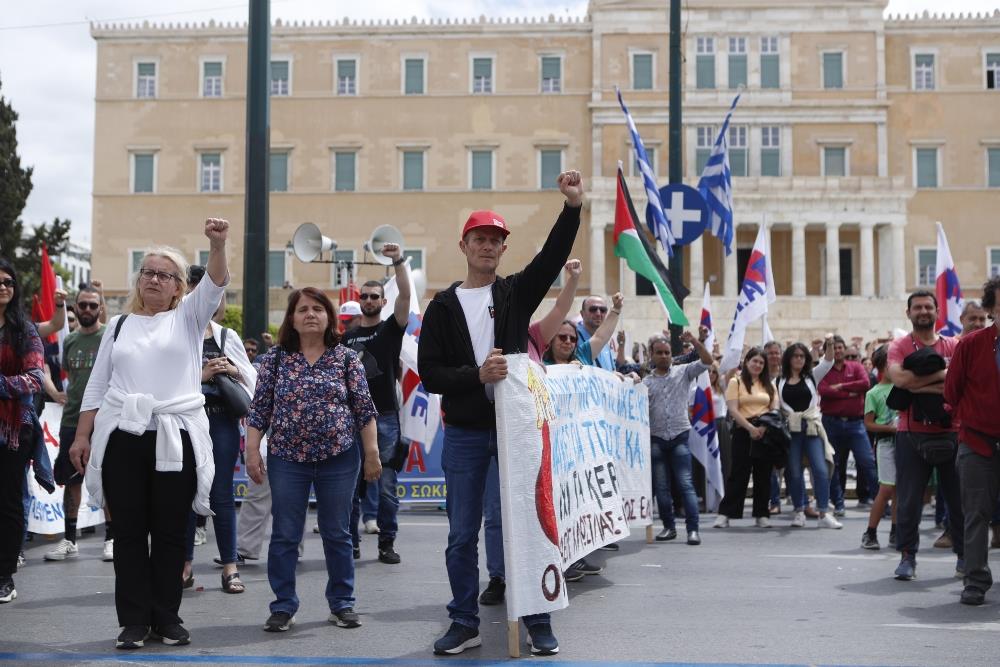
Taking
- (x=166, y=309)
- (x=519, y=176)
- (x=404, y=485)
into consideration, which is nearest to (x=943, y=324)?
(x=404, y=485)

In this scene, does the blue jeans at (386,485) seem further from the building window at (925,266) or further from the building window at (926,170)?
the building window at (926,170)

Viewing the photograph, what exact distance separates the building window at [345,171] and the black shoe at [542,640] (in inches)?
A: 1828

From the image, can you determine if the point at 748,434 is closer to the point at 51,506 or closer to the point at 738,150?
the point at 51,506

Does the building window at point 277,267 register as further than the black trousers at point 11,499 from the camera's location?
Yes

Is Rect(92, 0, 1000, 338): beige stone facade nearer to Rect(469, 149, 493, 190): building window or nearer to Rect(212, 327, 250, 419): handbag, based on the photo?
Rect(469, 149, 493, 190): building window

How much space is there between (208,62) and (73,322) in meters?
39.9

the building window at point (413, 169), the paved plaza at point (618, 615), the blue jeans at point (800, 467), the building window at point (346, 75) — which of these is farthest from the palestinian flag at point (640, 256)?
the building window at point (346, 75)

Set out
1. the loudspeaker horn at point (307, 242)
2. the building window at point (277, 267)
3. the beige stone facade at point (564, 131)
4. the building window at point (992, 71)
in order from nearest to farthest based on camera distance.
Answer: the loudspeaker horn at point (307, 242)
the building window at point (277, 267)
the beige stone facade at point (564, 131)
the building window at point (992, 71)

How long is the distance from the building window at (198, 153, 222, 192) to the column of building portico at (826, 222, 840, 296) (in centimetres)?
2435

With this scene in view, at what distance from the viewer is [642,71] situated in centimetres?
5053

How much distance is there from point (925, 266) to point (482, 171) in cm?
1780

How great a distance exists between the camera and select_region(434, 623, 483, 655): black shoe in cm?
580

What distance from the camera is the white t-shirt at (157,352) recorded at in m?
5.97

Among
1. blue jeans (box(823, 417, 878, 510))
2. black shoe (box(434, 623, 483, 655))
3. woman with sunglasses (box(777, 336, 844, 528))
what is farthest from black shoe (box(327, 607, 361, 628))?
blue jeans (box(823, 417, 878, 510))
